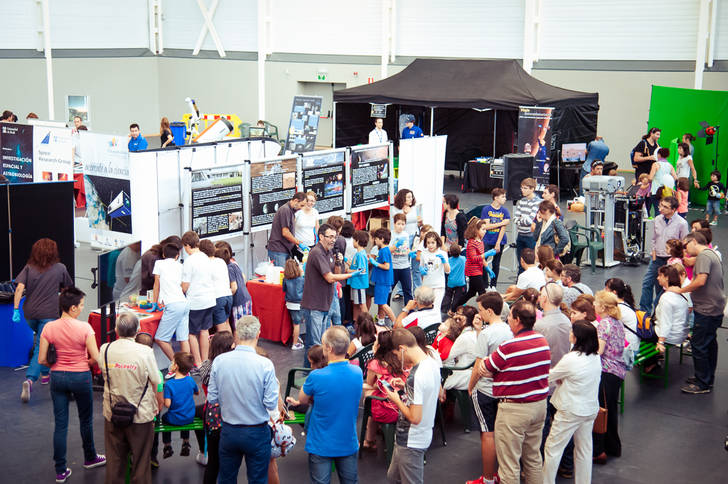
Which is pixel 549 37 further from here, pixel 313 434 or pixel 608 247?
pixel 313 434

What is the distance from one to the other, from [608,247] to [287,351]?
590cm

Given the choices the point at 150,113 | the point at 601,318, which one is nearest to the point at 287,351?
the point at 601,318

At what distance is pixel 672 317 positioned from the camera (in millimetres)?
7730

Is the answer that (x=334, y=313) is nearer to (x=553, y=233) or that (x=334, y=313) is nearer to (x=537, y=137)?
(x=553, y=233)

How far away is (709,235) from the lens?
8.54 metres

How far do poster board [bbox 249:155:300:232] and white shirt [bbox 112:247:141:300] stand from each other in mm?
3020

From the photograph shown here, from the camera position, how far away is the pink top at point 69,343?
5.71 m

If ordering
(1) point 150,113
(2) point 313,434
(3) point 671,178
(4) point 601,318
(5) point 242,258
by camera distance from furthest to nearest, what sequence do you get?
(1) point 150,113 → (3) point 671,178 → (5) point 242,258 → (4) point 601,318 → (2) point 313,434

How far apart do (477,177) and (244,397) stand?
15356mm

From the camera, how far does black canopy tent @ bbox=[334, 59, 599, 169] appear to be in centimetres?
1738

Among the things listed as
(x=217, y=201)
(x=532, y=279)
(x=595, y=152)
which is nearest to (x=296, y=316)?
(x=217, y=201)

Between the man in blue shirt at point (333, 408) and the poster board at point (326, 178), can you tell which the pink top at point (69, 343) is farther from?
the poster board at point (326, 178)

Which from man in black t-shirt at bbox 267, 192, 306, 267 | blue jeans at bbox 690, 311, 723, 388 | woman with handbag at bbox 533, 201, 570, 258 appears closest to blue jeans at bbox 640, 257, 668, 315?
woman with handbag at bbox 533, 201, 570, 258

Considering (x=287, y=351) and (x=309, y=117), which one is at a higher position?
(x=309, y=117)
